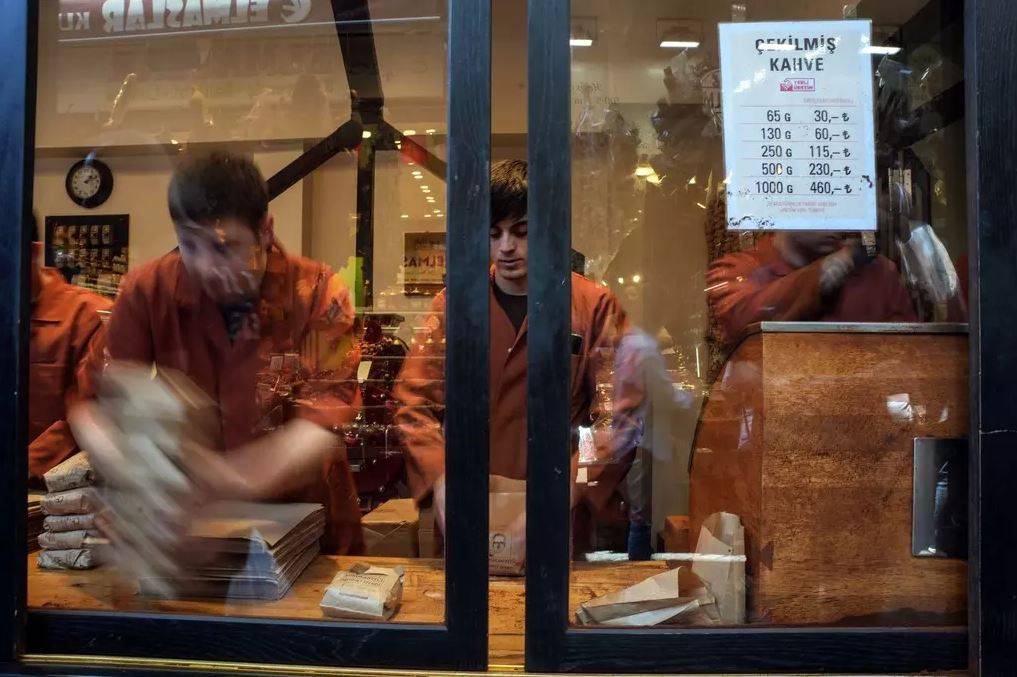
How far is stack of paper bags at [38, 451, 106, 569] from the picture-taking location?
4.25ft

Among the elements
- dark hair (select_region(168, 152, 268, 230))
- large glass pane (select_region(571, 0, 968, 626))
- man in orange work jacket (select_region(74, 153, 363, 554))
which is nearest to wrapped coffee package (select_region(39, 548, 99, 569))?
man in orange work jacket (select_region(74, 153, 363, 554))

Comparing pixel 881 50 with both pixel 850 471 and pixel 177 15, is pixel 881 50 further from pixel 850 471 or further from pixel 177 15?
pixel 177 15

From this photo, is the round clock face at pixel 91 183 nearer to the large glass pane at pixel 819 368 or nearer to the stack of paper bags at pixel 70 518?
the stack of paper bags at pixel 70 518

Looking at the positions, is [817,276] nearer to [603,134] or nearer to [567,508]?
[567,508]

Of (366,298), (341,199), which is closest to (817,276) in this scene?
(366,298)

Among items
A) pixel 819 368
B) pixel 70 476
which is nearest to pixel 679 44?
pixel 819 368

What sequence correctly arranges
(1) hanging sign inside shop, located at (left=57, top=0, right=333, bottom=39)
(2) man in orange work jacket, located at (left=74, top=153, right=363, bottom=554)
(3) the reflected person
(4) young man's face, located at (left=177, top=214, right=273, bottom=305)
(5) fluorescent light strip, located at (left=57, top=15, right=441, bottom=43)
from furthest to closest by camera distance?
(5) fluorescent light strip, located at (left=57, top=15, right=441, bottom=43) < (1) hanging sign inside shop, located at (left=57, top=0, right=333, bottom=39) < (4) young man's face, located at (left=177, top=214, right=273, bottom=305) < (2) man in orange work jacket, located at (left=74, top=153, right=363, bottom=554) < (3) the reflected person

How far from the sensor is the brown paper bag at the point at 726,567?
1110mm

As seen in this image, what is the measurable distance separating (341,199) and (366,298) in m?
0.81

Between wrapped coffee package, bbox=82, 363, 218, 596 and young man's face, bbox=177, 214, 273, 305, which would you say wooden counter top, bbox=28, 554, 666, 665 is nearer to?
wrapped coffee package, bbox=82, 363, 218, 596

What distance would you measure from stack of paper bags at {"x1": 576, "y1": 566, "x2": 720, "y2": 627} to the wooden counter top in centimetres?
2

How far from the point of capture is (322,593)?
1186 millimetres

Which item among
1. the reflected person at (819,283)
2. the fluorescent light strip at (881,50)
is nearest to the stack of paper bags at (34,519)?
the reflected person at (819,283)

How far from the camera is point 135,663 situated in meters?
1.08
